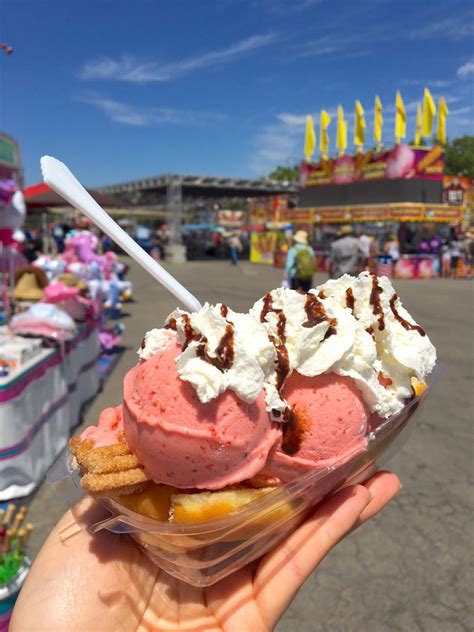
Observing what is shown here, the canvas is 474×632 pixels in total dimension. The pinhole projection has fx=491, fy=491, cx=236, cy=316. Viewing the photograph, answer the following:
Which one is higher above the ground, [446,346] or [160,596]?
[160,596]

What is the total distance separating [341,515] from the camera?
4.79 ft

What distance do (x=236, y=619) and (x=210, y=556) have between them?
0.74ft

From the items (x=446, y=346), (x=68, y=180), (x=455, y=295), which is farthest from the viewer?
(x=455, y=295)

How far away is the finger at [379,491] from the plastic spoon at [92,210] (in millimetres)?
871

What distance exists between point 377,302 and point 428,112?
62.8 feet

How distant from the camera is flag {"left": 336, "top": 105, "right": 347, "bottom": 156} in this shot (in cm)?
1953

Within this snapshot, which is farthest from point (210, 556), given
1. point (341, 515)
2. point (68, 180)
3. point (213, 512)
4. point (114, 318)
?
point (114, 318)

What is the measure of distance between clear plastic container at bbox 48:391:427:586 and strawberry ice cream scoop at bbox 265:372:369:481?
4 cm

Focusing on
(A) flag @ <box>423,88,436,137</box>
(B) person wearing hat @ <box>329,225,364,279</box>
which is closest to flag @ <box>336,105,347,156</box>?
(A) flag @ <box>423,88,436,137</box>

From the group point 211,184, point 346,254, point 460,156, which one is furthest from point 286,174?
point 346,254

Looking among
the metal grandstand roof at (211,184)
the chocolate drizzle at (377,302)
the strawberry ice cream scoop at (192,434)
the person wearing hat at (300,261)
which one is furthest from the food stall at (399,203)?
the strawberry ice cream scoop at (192,434)

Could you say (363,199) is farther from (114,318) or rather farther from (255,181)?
(114,318)

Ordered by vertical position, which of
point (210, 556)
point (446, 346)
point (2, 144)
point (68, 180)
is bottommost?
point (446, 346)

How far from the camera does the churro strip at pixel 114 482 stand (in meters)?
1.28
